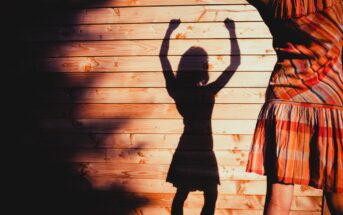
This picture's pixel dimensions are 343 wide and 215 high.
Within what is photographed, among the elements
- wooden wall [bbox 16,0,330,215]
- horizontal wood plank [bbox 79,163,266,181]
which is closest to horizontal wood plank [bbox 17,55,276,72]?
wooden wall [bbox 16,0,330,215]

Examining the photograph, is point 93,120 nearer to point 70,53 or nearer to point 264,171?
point 70,53

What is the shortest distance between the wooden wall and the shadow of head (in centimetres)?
5

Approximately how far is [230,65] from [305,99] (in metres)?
1.17

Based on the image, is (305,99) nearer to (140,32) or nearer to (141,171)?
(140,32)

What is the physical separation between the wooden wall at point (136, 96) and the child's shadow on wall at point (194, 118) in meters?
0.05

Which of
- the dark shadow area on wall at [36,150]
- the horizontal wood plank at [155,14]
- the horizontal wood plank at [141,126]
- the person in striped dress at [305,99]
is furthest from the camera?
the dark shadow area on wall at [36,150]

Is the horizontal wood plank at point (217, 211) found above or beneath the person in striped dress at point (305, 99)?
beneath

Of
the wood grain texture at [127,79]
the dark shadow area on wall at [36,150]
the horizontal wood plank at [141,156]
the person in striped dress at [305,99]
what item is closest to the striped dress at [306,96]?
the person in striped dress at [305,99]

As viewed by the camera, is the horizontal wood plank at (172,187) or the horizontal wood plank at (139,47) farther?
the horizontal wood plank at (172,187)

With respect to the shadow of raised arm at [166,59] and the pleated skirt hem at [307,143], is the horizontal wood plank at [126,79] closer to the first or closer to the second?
the shadow of raised arm at [166,59]

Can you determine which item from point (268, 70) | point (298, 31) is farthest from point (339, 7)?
point (268, 70)

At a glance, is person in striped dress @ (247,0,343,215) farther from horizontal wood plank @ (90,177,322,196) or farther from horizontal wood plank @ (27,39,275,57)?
horizontal wood plank @ (90,177,322,196)

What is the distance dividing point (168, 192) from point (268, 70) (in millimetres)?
1431

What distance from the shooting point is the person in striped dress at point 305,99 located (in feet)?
3.74
